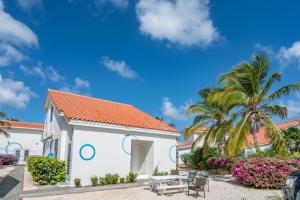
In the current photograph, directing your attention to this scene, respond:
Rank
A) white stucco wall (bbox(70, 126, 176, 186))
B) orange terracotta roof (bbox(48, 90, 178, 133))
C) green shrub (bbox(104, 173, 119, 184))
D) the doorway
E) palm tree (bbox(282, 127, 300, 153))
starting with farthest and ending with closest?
palm tree (bbox(282, 127, 300, 153)) → the doorway → orange terracotta roof (bbox(48, 90, 178, 133)) → green shrub (bbox(104, 173, 119, 184)) → white stucco wall (bbox(70, 126, 176, 186))

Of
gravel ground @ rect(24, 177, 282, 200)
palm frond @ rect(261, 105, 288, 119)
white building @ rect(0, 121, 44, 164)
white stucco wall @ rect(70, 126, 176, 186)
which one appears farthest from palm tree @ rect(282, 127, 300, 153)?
white building @ rect(0, 121, 44, 164)

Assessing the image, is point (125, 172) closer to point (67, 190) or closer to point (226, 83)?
point (67, 190)

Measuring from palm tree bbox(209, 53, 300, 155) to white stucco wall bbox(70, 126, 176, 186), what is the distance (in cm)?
608

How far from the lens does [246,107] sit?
17.1 metres

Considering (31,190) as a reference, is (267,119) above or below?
above

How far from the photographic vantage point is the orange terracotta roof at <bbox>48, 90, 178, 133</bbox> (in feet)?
52.1

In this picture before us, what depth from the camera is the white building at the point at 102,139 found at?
576 inches

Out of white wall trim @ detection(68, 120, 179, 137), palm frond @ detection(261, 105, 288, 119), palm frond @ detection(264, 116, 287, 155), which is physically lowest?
palm frond @ detection(264, 116, 287, 155)

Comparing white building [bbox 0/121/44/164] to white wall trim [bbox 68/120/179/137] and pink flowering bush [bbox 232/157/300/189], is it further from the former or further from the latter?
pink flowering bush [bbox 232/157/300/189]

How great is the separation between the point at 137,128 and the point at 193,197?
699cm

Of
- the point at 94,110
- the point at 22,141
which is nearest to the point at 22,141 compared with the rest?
the point at 22,141

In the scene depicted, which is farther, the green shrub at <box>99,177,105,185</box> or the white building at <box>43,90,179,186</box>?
the green shrub at <box>99,177,105,185</box>

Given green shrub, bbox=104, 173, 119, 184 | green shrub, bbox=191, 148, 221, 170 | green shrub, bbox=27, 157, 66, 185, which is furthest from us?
green shrub, bbox=191, 148, 221, 170

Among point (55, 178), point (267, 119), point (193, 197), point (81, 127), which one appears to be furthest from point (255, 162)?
point (55, 178)
